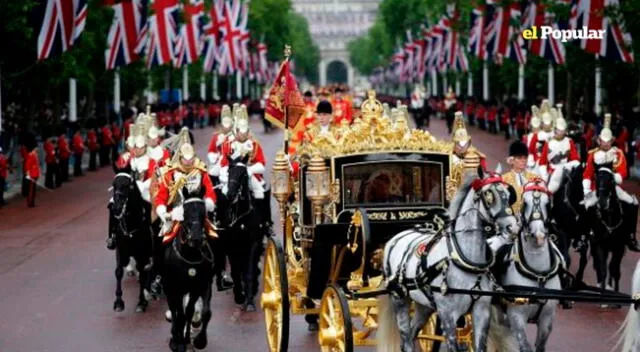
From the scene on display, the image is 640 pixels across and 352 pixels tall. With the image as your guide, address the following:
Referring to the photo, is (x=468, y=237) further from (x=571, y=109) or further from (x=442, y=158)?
(x=571, y=109)

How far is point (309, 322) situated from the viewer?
52.3 feet

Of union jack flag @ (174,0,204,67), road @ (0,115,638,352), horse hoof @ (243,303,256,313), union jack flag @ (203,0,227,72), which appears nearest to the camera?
road @ (0,115,638,352)

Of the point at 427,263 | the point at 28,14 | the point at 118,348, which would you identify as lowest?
the point at 118,348

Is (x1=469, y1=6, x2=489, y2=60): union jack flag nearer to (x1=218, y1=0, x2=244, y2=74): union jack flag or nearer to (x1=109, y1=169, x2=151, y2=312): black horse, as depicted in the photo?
(x1=218, y1=0, x2=244, y2=74): union jack flag

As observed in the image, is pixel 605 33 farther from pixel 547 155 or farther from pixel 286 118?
pixel 286 118

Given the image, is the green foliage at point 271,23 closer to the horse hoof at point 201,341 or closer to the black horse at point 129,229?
the black horse at point 129,229

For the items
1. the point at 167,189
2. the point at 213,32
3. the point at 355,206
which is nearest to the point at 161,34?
the point at 213,32

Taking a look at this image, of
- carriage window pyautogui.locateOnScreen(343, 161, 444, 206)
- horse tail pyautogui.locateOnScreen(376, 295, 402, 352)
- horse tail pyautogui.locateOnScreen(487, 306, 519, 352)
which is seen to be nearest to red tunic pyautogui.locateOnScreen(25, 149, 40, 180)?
carriage window pyautogui.locateOnScreen(343, 161, 444, 206)

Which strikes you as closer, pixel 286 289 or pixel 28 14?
pixel 286 289

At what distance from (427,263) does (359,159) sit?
7.29 ft

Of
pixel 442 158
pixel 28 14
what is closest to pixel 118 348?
pixel 442 158

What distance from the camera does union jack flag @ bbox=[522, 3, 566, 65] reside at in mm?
41875

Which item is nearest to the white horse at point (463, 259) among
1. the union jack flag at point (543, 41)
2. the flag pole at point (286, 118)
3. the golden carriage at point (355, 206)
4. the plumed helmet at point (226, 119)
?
the golden carriage at point (355, 206)

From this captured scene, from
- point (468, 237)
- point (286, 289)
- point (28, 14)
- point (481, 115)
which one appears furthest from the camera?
point (481, 115)
